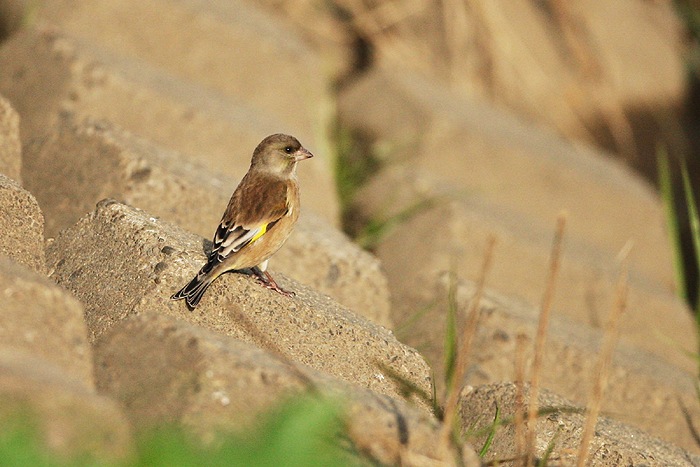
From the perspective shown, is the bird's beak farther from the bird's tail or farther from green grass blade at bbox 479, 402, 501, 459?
green grass blade at bbox 479, 402, 501, 459

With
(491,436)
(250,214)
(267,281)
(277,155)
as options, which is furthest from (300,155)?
(491,436)

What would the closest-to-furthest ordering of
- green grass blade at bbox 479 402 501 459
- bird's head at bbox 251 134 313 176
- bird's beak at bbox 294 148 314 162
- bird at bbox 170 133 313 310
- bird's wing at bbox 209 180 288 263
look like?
green grass blade at bbox 479 402 501 459
bird at bbox 170 133 313 310
bird's wing at bbox 209 180 288 263
bird's head at bbox 251 134 313 176
bird's beak at bbox 294 148 314 162

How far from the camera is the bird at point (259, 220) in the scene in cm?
332

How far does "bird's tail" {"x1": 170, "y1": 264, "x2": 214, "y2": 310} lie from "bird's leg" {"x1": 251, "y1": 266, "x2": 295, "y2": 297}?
11.7 inches

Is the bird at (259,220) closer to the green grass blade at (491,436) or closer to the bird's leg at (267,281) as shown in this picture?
the bird's leg at (267,281)

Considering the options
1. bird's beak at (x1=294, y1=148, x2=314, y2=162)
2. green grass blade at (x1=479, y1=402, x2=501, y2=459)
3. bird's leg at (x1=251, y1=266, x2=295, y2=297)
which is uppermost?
bird's beak at (x1=294, y1=148, x2=314, y2=162)

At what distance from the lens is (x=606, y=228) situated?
6.39 meters

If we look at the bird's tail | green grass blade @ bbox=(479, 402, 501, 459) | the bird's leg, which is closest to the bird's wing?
the bird's leg

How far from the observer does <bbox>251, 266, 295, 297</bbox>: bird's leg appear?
3475 millimetres

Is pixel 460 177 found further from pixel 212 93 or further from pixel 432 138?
pixel 212 93

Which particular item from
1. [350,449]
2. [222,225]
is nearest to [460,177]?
[222,225]

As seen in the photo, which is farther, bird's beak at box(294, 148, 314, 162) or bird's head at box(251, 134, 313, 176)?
bird's beak at box(294, 148, 314, 162)

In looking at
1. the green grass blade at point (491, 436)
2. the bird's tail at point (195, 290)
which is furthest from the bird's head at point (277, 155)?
the green grass blade at point (491, 436)

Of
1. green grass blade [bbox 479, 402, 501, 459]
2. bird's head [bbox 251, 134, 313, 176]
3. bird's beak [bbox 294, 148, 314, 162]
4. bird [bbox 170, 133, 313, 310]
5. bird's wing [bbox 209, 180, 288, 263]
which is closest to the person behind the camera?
green grass blade [bbox 479, 402, 501, 459]
